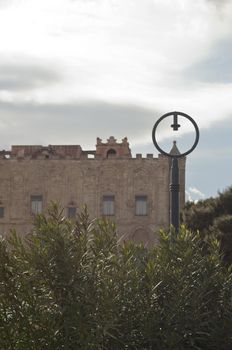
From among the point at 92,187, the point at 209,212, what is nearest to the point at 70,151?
the point at 92,187

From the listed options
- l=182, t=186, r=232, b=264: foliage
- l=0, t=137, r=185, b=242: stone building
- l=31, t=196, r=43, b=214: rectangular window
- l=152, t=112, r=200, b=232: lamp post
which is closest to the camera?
l=152, t=112, r=200, b=232: lamp post

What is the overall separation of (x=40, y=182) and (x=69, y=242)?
57.6 metres

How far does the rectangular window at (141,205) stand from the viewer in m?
62.8

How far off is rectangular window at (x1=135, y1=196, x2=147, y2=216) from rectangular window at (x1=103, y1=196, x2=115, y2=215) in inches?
76.4

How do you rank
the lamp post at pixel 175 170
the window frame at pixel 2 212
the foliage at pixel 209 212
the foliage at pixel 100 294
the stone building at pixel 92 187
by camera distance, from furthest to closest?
the window frame at pixel 2 212 → the stone building at pixel 92 187 → the foliage at pixel 209 212 → the lamp post at pixel 175 170 → the foliage at pixel 100 294

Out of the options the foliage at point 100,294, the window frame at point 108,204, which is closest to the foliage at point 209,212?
the window frame at point 108,204

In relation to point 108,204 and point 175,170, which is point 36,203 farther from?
point 175,170

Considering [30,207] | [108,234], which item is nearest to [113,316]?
[108,234]

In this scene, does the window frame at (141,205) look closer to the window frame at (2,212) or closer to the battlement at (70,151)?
the battlement at (70,151)

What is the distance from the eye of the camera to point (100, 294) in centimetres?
727

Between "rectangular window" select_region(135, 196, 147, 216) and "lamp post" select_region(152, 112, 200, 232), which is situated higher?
"rectangular window" select_region(135, 196, 147, 216)

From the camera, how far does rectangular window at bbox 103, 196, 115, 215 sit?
63062 mm

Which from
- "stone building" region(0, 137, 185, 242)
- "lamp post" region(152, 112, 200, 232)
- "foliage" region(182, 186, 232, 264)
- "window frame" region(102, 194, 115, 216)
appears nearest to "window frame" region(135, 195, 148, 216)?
"stone building" region(0, 137, 185, 242)

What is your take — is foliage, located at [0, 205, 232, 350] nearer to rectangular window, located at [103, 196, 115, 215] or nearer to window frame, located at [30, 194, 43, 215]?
rectangular window, located at [103, 196, 115, 215]
